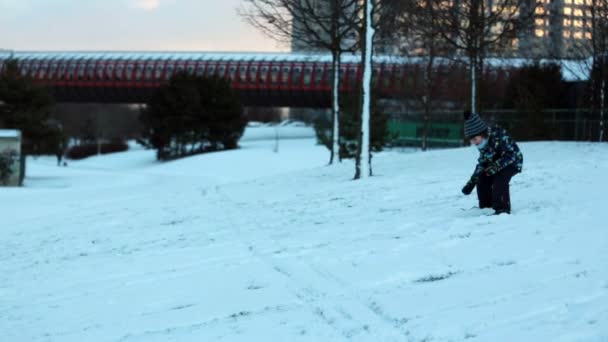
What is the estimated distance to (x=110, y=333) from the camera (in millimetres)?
7086

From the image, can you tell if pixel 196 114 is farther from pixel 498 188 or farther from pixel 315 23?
pixel 498 188

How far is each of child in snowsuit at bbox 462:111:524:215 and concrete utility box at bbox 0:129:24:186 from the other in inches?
1156

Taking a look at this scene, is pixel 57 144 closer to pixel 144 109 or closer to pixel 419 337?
pixel 144 109

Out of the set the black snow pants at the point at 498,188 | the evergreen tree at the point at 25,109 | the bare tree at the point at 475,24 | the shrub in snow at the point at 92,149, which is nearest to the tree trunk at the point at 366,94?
the bare tree at the point at 475,24

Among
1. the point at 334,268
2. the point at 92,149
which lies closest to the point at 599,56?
the point at 334,268

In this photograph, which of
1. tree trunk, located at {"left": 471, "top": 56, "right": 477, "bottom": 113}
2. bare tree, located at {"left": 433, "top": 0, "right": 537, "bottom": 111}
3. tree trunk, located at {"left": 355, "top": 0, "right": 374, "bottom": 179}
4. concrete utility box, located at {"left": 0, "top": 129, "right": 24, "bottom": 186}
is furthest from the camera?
concrete utility box, located at {"left": 0, "top": 129, "right": 24, "bottom": 186}

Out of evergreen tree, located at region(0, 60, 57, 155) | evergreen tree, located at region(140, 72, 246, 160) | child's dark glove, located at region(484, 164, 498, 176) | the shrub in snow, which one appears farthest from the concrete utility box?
the shrub in snow

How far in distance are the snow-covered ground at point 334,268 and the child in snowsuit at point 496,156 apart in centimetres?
31

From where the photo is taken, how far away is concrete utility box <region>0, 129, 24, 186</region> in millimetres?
36000

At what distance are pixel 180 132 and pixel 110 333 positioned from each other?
47.7 m

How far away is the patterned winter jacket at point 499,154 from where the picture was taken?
33.6ft

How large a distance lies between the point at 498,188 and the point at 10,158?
30107mm

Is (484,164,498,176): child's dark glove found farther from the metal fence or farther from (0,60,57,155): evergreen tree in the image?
(0,60,57,155): evergreen tree

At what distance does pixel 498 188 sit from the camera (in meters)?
10.3
